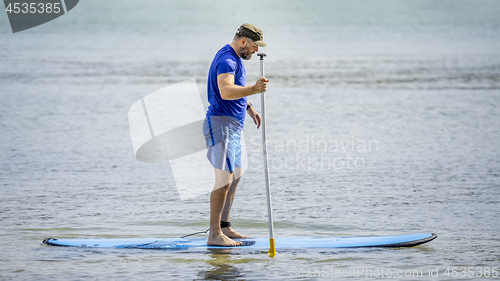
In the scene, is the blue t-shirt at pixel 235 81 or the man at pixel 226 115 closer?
the blue t-shirt at pixel 235 81

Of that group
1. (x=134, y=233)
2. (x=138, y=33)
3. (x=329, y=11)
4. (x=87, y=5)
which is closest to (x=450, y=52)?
(x=138, y=33)

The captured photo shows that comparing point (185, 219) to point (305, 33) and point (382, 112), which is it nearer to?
point (382, 112)

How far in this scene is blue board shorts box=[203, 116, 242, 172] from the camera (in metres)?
7.00

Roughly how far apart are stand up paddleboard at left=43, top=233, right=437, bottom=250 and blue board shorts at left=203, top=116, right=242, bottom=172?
826 mm

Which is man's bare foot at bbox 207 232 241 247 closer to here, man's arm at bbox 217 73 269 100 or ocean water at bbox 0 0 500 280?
ocean water at bbox 0 0 500 280

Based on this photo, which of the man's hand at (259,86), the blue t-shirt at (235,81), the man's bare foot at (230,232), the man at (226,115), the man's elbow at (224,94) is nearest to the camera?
the man's hand at (259,86)

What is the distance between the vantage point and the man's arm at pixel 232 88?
259 inches

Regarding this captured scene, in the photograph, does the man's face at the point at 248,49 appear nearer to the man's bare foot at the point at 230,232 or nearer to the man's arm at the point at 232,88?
the man's arm at the point at 232,88

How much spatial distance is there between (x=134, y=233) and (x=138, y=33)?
171ft

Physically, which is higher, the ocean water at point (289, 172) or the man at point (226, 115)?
the man at point (226, 115)

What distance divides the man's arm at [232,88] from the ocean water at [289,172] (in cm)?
143

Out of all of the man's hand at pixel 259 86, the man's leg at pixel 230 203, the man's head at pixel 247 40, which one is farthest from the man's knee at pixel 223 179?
the man's head at pixel 247 40

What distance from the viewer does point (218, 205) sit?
7.12 m

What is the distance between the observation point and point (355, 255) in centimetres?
705
